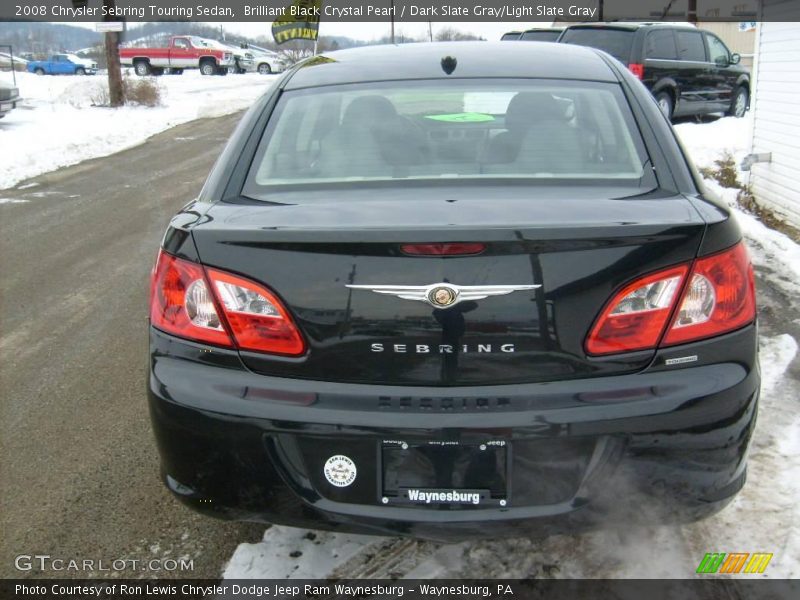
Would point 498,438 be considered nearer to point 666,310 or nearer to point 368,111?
point 666,310

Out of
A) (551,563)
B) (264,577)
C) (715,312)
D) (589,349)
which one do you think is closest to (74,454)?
(264,577)

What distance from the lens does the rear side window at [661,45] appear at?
13.4 meters

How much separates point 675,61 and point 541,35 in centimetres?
415

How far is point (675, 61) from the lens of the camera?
45.6ft

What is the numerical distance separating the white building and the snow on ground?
7685 millimetres

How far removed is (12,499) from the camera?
2.99 metres

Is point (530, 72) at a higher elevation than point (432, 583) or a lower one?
higher

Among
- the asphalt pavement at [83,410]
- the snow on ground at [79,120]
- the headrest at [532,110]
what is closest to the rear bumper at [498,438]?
the asphalt pavement at [83,410]

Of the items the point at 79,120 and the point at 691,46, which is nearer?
the point at 691,46

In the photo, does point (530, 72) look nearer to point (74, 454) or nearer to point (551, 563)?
point (551, 563)

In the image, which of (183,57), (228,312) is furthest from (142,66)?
(228,312)

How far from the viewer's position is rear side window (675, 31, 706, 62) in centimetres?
1412

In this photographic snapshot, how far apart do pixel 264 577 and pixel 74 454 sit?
1336mm

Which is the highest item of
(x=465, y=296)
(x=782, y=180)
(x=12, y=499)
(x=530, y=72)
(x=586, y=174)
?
(x=530, y=72)
